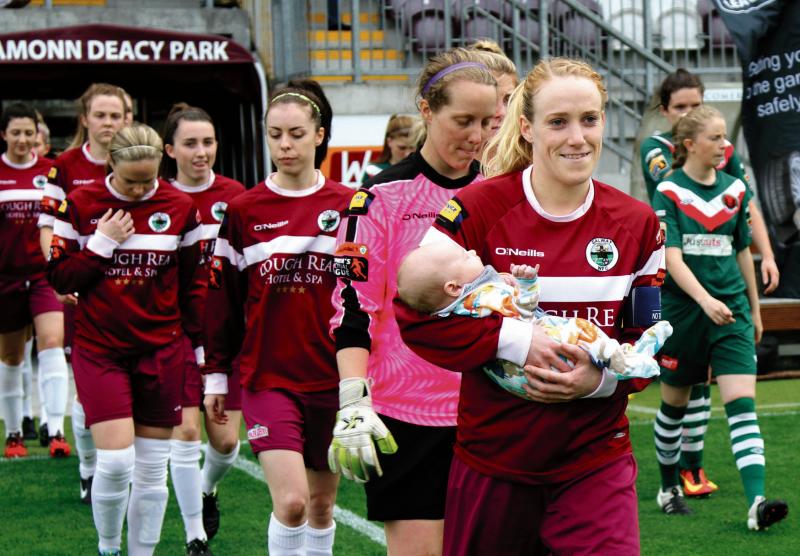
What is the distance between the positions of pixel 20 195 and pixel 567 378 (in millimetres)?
7047

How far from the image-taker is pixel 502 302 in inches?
135

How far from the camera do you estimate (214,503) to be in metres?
6.99

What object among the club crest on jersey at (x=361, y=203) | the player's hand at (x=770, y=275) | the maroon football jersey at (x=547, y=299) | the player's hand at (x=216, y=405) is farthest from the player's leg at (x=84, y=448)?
the maroon football jersey at (x=547, y=299)

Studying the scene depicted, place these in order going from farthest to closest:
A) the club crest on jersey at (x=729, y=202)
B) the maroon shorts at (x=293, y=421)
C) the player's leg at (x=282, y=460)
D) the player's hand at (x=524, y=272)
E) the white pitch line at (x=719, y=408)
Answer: the white pitch line at (x=719, y=408) < the club crest on jersey at (x=729, y=202) < the maroon shorts at (x=293, y=421) < the player's leg at (x=282, y=460) < the player's hand at (x=524, y=272)

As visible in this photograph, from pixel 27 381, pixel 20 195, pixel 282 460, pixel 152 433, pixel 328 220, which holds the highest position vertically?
pixel 328 220

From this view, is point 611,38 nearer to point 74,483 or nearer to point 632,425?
point 632,425

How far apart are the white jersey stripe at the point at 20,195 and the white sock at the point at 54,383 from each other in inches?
44.4

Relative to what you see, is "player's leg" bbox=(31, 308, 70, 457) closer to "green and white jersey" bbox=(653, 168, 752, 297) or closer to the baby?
"green and white jersey" bbox=(653, 168, 752, 297)

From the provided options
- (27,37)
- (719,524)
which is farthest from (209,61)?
(719,524)

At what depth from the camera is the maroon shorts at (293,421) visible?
16.9ft

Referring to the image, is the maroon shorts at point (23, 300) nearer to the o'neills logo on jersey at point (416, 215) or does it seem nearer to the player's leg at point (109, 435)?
the player's leg at point (109, 435)

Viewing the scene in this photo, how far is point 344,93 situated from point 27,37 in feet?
10.7

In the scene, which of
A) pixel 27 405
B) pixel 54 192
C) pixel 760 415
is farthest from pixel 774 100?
pixel 27 405

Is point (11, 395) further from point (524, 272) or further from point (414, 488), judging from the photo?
point (524, 272)
